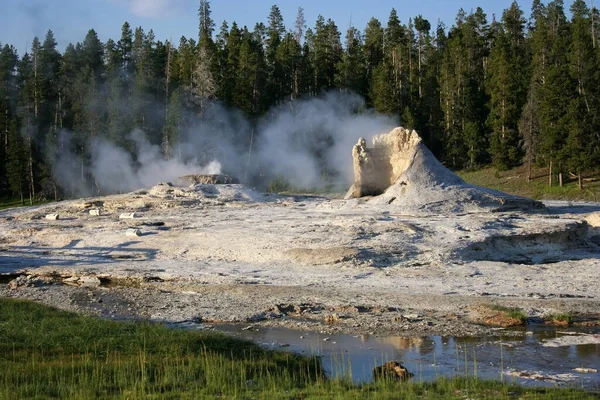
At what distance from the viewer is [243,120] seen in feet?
142

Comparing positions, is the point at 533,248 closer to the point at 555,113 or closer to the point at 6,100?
the point at 555,113

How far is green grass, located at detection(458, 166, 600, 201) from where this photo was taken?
31.7 m

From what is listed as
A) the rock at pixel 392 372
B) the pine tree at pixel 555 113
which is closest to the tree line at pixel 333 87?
the pine tree at pixel 555 113

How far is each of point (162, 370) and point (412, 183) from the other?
515 inches

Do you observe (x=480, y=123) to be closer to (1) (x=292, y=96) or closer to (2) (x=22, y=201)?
(1) (x=292, y=96)

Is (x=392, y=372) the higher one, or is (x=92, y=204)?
(x=92, y=204)

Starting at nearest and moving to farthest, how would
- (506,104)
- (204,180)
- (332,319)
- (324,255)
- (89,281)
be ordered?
1. (332,319)
2. (324,255)
3. (89,281)
4. (204,180)
5. (506,104)

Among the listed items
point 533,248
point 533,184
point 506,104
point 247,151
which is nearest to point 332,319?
point 533,248

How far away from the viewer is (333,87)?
49.0m

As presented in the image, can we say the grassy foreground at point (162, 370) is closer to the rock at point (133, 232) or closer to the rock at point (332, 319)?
the rock at point (332, 319)

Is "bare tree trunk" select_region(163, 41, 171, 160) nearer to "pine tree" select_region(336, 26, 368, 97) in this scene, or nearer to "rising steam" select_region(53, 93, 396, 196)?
"rising steam" select_region(53, 93, 396, 196)

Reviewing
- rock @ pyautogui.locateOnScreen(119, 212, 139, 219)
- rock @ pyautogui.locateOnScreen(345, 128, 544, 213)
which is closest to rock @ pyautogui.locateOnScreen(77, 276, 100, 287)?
rock @ pyautogui.locateOnScreen(119, 212, 139, 219)

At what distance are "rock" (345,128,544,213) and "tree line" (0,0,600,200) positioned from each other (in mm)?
13120

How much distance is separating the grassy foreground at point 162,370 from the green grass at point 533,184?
24.3 metres
